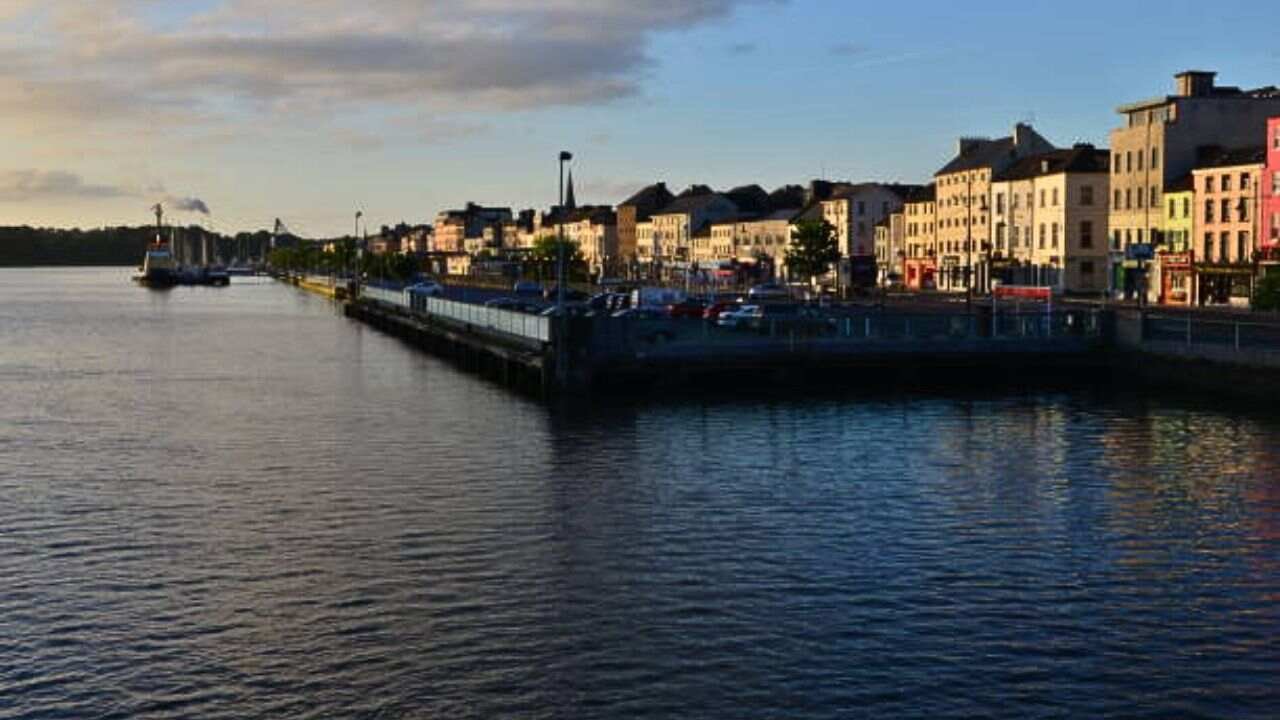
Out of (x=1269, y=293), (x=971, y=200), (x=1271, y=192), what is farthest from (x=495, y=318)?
(x=971, y=200)

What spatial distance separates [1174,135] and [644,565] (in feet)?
351

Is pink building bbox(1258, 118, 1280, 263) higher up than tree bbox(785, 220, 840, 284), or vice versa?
pink building bbox(1258, 118, 1280, 263)

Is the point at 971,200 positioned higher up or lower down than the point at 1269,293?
higher up

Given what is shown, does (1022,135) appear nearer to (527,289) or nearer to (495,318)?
(527,289)

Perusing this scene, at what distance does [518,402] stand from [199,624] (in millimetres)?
36089

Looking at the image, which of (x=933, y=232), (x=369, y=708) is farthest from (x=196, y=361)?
(x=933, y=232)

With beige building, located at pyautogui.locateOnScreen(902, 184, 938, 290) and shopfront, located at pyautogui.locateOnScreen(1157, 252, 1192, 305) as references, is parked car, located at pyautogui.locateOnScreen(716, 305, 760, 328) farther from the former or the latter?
beige building, located at pyautogui.locateOnScreen(902, 184, 938, 290)

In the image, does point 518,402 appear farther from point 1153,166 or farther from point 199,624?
point 1153,166

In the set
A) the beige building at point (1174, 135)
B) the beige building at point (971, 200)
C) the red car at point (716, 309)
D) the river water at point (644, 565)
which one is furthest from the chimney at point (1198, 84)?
the river water at point (644, 565)

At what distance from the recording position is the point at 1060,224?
139 m

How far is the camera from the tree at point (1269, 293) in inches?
3359

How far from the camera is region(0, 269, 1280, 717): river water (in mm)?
21344

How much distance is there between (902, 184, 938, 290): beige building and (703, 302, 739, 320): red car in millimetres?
76719

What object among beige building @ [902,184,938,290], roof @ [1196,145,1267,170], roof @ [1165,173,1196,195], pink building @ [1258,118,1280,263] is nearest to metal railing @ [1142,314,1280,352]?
pink building @ [1258,118,1280,263]
